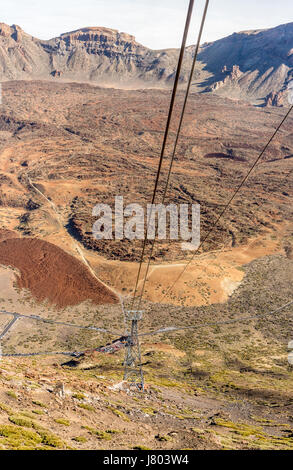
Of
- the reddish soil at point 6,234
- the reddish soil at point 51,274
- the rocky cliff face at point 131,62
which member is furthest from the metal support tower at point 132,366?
the rocky cliff face at point 131,62

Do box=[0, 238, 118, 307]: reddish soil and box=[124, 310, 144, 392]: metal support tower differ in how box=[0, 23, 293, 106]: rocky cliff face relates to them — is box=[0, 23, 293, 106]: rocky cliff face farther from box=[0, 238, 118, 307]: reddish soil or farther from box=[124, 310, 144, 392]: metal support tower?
box=[124, 310, 144, 392]: metal support tower

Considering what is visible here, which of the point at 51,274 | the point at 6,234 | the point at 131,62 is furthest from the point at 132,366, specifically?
the point at 131,62

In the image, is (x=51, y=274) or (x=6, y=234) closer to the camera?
(x=51, y=274)

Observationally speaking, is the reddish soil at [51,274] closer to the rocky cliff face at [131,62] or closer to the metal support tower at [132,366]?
the metal support tower at [132,366]

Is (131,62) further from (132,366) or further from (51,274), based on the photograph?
(132,366)

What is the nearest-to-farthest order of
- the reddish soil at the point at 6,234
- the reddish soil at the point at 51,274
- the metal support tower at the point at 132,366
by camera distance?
the metal support tower at the point at 132,366 → the reddish soil at the point at 51,274 → the reddish soil at the point at 6,234

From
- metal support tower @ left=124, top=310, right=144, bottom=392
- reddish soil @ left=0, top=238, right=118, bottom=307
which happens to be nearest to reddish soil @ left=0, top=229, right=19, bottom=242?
reddish soil @ left=0, top=238, right=118, bottom=307
